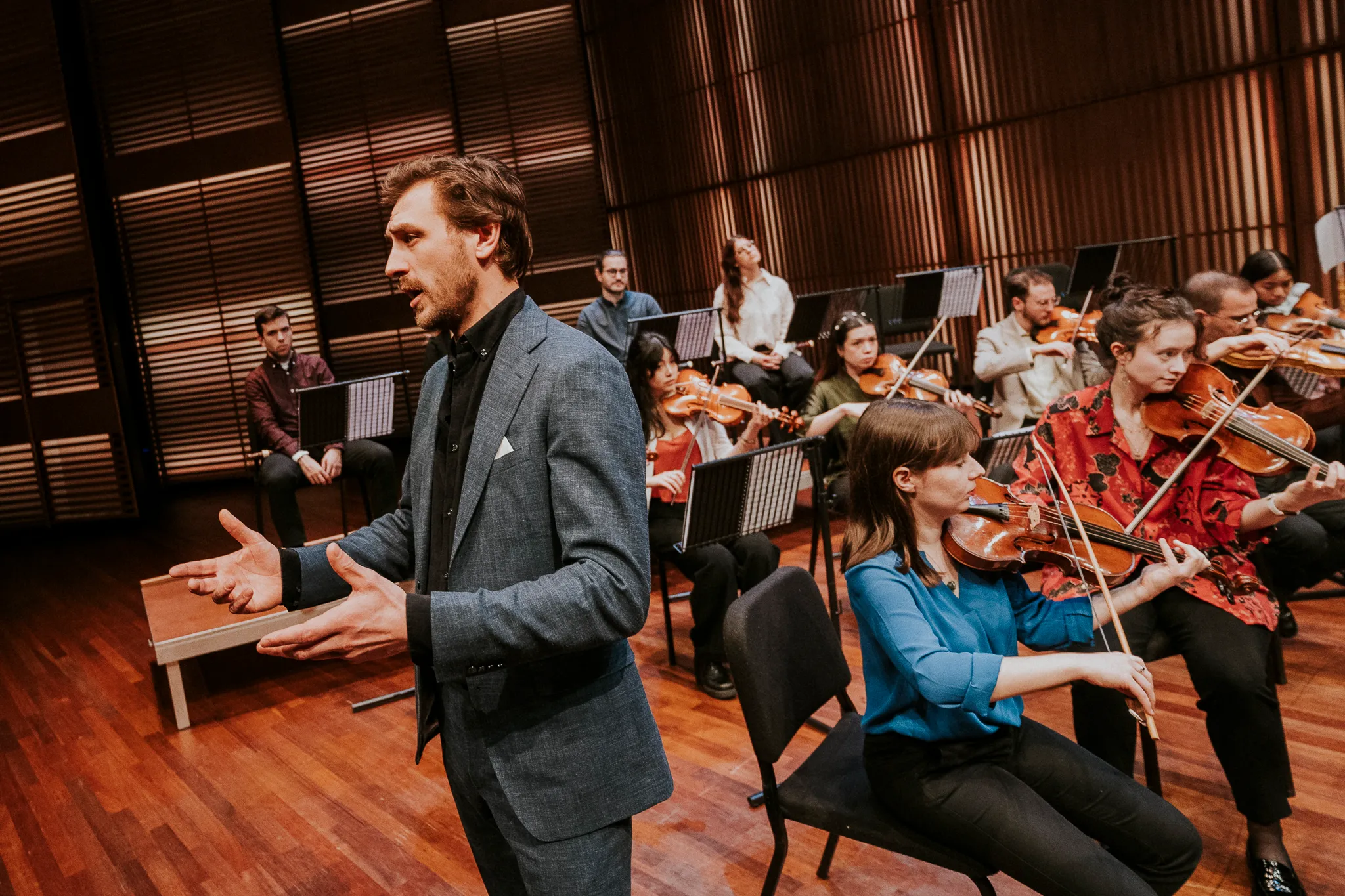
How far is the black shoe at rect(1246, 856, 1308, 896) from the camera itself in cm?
215

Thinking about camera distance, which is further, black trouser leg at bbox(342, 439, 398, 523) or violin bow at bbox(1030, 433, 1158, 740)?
black trouser leg at bbox(342, 439, 398, 523)

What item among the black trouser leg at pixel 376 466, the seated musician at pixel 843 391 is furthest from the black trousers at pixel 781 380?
the black trouser leg at pixel 376 466

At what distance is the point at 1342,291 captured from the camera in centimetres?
401

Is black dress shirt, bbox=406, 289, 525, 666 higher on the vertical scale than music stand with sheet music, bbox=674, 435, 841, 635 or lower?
higher

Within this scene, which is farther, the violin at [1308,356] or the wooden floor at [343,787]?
the violin at [1308,356]

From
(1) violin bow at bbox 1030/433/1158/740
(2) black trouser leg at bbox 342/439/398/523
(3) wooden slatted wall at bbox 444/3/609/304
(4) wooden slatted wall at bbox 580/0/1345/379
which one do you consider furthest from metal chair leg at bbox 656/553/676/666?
(3) wooden slatted wall at bbox 444/3/609/304

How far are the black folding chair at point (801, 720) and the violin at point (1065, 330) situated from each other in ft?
9.74

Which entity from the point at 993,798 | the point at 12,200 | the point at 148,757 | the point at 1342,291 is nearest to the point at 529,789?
the point at 993,798

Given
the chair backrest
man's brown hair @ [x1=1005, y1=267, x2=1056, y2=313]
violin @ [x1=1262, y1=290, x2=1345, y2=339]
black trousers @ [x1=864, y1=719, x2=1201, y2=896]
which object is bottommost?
black trousers @ [x1=864, y1=719, x2=1201, y2=896]

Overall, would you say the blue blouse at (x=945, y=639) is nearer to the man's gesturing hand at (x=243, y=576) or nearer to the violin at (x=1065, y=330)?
the man's gesturing hand at (x=243, y=576)

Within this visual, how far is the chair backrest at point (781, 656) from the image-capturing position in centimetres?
196

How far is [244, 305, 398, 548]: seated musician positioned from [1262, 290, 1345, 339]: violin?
421cm

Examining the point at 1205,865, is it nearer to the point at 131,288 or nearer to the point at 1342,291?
the point at 1342,291

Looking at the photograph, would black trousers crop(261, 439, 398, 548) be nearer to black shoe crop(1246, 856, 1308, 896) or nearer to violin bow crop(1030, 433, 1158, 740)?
violin bow crop(1030, 433, 1158, 740)
